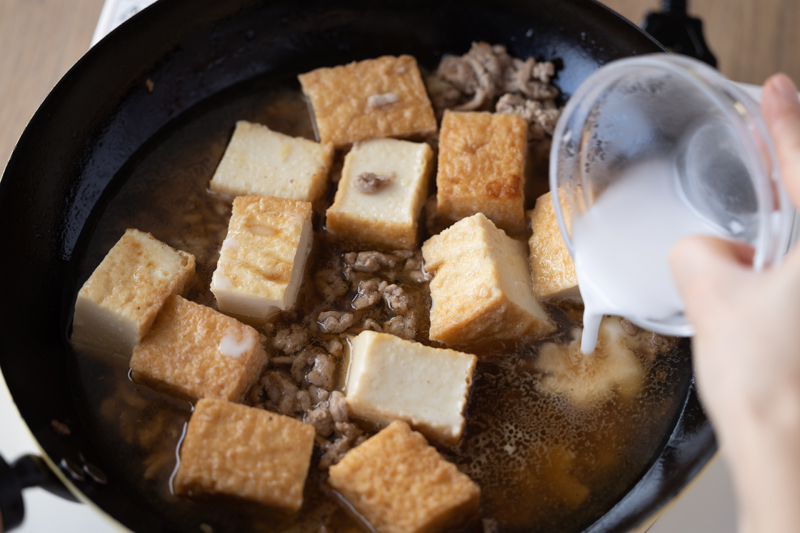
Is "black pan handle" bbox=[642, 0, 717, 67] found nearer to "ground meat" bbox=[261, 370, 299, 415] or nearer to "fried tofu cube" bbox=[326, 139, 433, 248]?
"fried tofu cube" bbox=[326, 139, 433, 248]

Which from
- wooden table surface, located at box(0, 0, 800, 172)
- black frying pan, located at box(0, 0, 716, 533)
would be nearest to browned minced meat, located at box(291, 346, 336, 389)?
black frying pan, located at box(0, 0, 716, 533)

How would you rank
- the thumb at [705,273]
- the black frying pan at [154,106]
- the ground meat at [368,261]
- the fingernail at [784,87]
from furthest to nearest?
the ground meat at [368,261] < the black frying pan at [154,106] < the fingernail at [784,87] < the thumb at [705,273]

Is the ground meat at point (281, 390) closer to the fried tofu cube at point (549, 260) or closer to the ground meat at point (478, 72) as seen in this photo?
the fried tofu cube at point (549, 260)

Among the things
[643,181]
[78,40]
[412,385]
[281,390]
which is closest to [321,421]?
[281,390]

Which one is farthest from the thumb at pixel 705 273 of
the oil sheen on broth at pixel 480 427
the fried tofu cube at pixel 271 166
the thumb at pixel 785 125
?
the fried tofu cube at pixel 271 166

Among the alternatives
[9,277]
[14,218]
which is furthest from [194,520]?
[14,218]

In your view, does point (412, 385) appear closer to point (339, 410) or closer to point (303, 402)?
point (339, 410)
